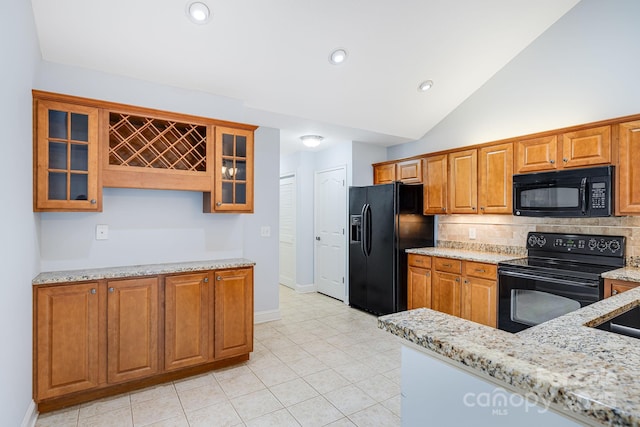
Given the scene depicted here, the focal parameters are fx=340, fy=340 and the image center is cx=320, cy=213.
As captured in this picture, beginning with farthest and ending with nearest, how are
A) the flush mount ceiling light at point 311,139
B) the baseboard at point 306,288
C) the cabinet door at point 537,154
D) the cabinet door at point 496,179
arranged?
the baseboard at point 306,288 < the flush mount ceiling light at point 311,139 < the cabinet door at point 496,179 < the cabinet door at point 537,154

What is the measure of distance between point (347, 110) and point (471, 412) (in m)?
3.46

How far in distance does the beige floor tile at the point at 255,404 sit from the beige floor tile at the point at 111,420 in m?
0.68

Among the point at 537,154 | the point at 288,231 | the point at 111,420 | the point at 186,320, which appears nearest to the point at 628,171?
the point at 537,154

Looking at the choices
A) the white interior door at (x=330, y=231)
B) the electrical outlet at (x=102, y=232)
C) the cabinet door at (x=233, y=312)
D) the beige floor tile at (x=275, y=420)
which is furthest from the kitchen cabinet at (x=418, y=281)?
the electrical outlet at (x=102, y=232)

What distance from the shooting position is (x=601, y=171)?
285cm

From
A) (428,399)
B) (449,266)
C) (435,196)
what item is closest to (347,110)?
(435,196)

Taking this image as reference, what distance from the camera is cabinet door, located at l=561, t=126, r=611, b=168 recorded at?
2867 mm

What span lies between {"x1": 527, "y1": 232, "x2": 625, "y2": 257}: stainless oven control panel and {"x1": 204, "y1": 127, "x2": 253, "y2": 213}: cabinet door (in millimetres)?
2928

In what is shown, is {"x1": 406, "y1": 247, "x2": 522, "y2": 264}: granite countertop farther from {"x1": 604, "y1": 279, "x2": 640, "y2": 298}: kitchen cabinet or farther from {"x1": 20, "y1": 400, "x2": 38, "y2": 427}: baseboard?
{"x1": 20, "y1": 400, "x2": 38, "y2": 427}: baseboard

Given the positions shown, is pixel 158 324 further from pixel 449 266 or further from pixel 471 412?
pixel 449 266

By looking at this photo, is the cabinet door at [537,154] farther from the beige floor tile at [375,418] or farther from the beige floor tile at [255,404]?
the beige floor tile at [255,404]

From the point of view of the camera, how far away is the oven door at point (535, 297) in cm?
274

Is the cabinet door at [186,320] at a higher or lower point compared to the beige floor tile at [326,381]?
higher

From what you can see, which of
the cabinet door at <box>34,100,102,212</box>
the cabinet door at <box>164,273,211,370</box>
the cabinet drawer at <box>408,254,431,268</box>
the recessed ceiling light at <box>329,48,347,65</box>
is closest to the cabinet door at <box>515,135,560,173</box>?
the cabinet drawer at <box>408,254,431,268</box>
